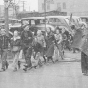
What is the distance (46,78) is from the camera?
969 centimetres

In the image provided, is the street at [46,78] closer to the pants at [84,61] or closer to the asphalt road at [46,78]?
the asphalt road at [46,78]

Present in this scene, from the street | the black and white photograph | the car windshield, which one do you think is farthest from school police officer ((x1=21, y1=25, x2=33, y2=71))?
the car windshield

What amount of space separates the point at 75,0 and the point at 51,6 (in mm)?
6188

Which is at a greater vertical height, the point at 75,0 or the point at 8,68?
the point at 75,0

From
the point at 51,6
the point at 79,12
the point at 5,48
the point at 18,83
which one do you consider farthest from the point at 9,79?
the point at 51,6

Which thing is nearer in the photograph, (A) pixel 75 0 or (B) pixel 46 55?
(B) pixel 46 55

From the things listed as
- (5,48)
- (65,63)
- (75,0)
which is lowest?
(65,63)

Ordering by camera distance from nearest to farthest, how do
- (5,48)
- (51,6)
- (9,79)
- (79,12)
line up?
(9,79) → (5,48) → (79,12) → (51,6)

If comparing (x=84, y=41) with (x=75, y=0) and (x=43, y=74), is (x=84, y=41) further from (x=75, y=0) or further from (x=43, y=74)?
(x=75, y=0)

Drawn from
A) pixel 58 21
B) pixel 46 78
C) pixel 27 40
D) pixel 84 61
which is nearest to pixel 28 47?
pixel 27 40

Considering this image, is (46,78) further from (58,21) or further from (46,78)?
(58,21)

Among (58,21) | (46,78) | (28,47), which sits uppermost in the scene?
(58,21)

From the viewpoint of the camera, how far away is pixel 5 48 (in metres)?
11.6

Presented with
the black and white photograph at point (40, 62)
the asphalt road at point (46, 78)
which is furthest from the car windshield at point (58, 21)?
the asphalt road at point (46, 78)
